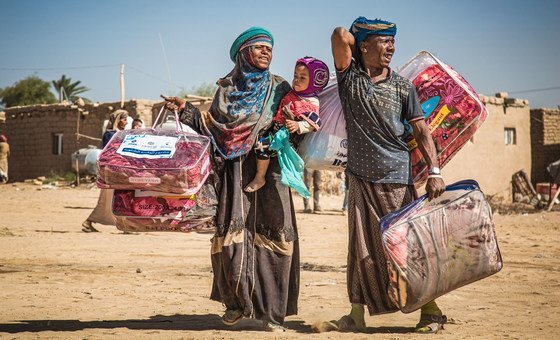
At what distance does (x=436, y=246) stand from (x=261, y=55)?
5.48 feet

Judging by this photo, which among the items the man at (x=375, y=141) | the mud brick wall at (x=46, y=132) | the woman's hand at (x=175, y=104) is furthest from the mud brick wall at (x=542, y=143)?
the woman's hand at (x=175, y=104)

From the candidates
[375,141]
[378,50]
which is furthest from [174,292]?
[378,50]

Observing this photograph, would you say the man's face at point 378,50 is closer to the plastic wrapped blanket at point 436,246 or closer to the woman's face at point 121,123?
the plastic wrapped blanket at point 436,246

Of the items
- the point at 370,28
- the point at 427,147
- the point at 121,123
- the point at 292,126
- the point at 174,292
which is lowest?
the point at 174,292

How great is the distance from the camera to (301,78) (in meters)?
4.93

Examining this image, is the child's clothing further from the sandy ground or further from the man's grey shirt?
the sandy ground

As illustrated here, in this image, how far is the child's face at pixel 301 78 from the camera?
16.1ft

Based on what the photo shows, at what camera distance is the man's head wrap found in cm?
498

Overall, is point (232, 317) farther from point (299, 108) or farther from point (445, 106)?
point (445, 106)

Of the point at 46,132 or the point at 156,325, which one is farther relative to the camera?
the point at 46,132

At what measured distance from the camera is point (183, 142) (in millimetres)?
4902

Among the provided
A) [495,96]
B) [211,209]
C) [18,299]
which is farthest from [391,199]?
[495,96]

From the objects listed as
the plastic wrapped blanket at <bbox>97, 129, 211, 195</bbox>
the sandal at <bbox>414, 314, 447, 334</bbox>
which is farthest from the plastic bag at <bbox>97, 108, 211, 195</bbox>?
the sandal at <bbox>414, 314, 447, 334</bbox>

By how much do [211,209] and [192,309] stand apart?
49.9 inches
